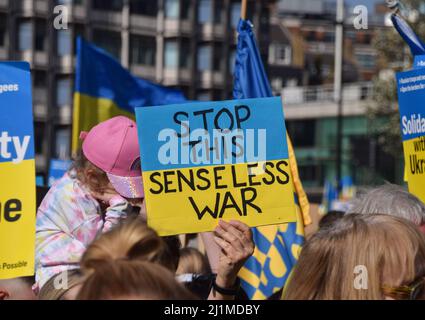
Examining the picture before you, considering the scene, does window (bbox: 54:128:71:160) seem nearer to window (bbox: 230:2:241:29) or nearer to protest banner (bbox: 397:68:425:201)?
window (bbox: 230:2:241:29)

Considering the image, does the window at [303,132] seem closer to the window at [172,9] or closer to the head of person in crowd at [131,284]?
the window at [172,9]

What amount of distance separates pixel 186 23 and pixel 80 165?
55893mm

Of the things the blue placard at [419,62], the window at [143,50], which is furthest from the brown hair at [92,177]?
the window at [143,50]

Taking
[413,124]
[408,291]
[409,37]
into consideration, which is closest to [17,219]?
[408,291]

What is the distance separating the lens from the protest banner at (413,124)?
590 cm

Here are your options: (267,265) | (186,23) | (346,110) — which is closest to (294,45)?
(186,23)

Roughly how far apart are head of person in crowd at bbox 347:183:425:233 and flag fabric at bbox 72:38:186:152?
17.5ft

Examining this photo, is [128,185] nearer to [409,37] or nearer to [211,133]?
[211,133]

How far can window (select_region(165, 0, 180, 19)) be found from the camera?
59344 millimetres

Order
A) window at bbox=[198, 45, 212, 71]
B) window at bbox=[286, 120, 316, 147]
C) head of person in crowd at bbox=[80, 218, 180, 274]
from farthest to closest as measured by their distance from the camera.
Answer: window at bbox=[198, 45, 212, 71], window at bbox=[286, 120, 316, 147], head of person in crowd at bbox=[80, 218, 180, 274]

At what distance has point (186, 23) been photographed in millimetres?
59562

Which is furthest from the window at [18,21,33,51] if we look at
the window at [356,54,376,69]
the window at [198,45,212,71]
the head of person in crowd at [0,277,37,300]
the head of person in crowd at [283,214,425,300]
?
the head of person in crowd at [283,214,425,300]

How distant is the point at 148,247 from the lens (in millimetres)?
2828

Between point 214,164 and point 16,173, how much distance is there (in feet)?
2.10
